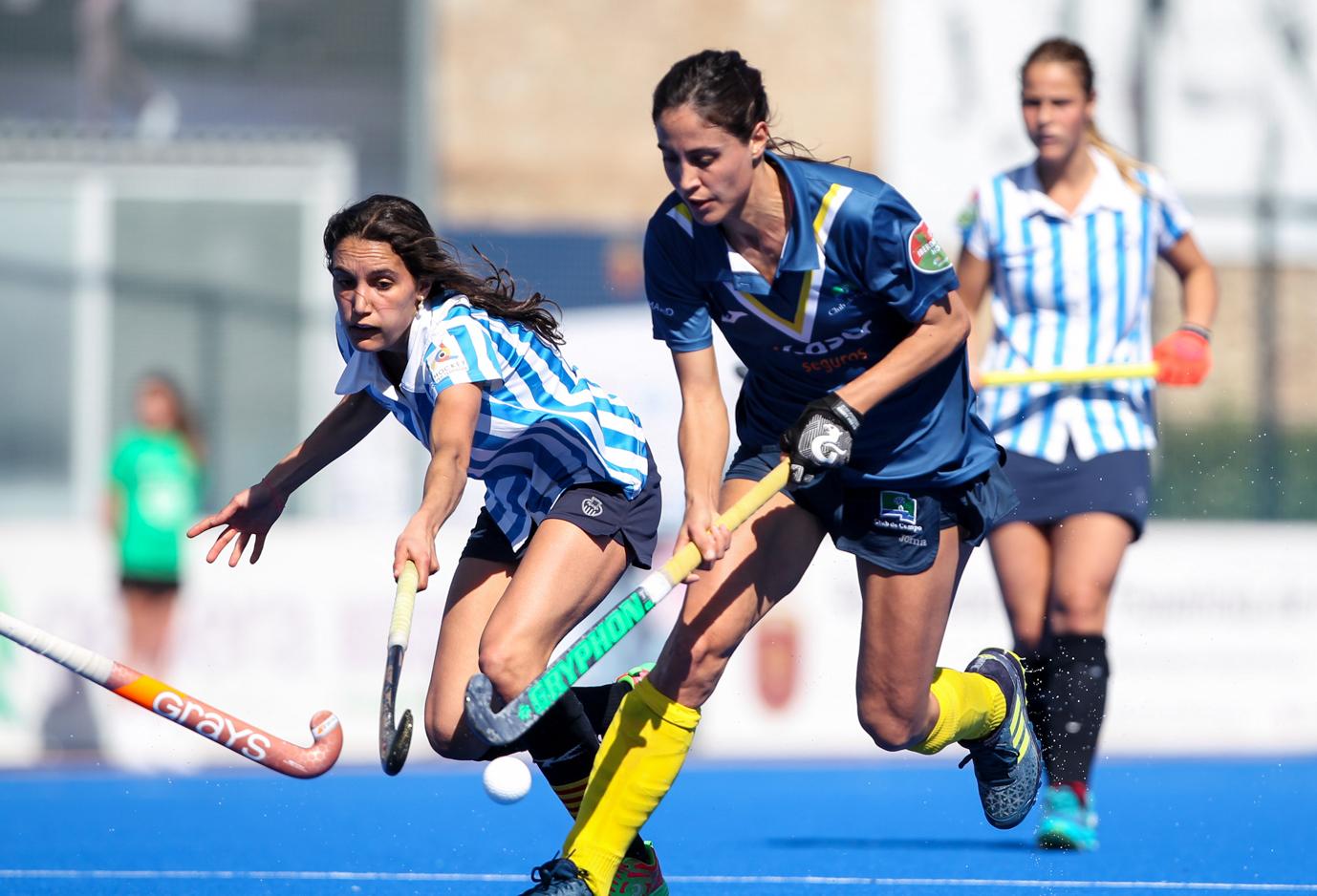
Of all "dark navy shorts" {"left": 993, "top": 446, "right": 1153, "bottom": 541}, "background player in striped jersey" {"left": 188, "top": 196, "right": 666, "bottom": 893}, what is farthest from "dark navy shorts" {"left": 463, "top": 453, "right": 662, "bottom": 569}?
"dark navy shorts" {"left": 993, "top": 446, "right": 1153, "bottom": 541}

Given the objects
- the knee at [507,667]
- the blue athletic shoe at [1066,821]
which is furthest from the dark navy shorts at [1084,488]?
the knee at [507,667]

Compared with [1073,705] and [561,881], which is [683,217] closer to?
[561,881]

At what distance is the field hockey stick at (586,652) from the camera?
360 cm

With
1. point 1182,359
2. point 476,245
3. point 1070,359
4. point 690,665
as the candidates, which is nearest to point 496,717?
point 690,665

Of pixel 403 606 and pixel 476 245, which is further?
pixel 476 245

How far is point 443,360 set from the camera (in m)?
3.86

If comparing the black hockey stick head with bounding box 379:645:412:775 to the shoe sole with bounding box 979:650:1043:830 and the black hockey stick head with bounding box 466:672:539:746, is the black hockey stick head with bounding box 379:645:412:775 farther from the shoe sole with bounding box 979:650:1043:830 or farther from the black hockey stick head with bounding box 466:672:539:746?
the shoe sole with bounding box 979:650:1043:830

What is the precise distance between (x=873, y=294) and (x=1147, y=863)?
1923mm

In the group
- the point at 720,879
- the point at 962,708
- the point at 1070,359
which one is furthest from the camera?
the point at 1070,359

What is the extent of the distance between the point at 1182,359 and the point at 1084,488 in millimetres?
474

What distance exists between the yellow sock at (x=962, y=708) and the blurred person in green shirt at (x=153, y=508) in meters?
5.13

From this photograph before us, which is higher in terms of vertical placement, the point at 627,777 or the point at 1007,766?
the point at 627,777

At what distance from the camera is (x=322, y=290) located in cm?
1311

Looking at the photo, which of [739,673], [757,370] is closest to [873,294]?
[757,370]
